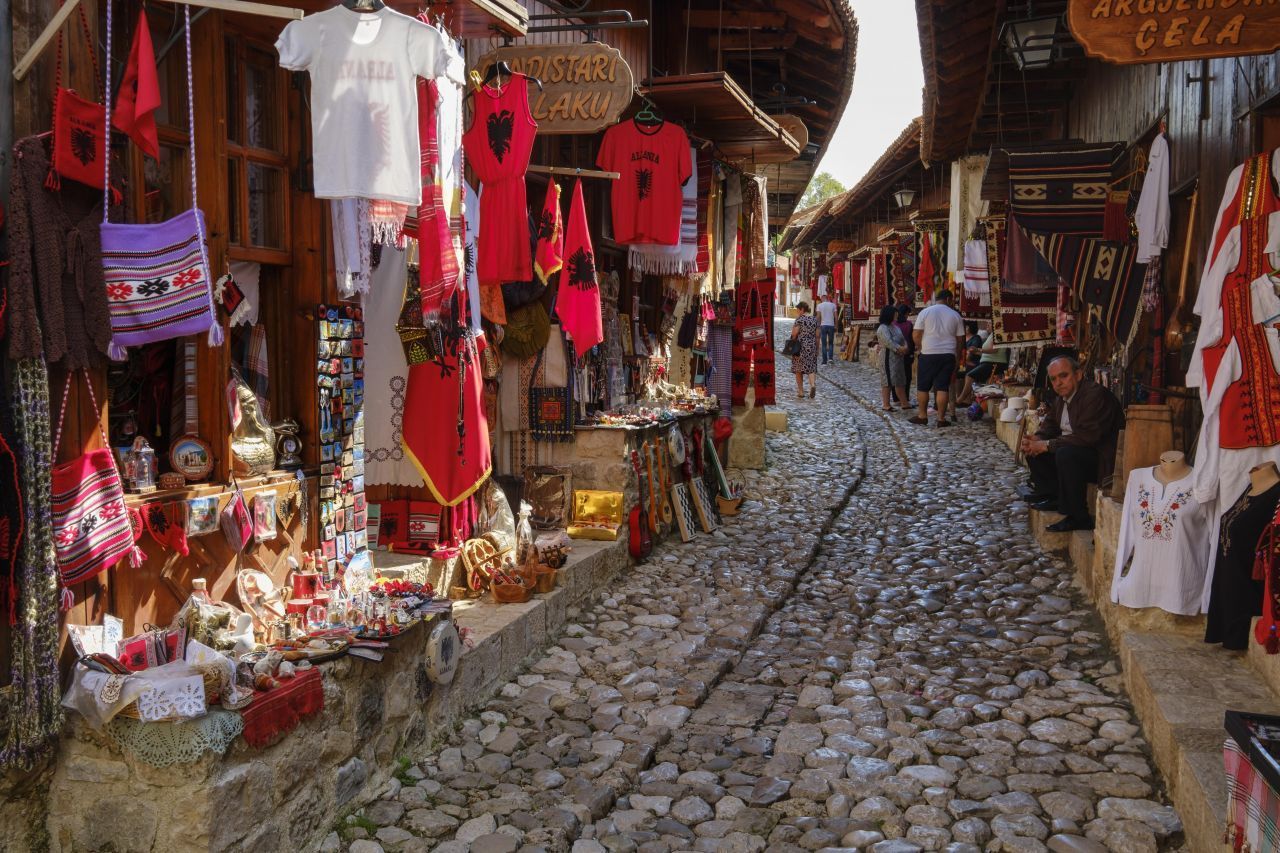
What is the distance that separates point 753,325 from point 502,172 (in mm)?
6765

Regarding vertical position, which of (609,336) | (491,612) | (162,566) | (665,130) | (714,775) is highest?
(665,130)

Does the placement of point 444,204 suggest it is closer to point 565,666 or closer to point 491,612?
point 491,612

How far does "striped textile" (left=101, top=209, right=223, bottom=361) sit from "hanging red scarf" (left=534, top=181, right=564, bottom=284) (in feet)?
11.3

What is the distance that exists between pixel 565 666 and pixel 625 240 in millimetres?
4046

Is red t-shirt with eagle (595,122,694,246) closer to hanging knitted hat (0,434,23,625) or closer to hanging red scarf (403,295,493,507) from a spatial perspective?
hanging red scarf (403,295,493,507)

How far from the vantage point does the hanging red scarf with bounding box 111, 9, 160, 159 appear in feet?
12.2

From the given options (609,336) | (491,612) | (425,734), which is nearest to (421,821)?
(425,734)

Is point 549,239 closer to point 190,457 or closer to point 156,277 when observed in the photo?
point 190,457

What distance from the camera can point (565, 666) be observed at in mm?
6109

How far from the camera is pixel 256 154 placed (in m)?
4.80

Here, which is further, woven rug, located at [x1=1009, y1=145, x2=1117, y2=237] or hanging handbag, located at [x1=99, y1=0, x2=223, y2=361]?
woven rug, located at [x1=1009, y1=145, x2=1117, y2=237]

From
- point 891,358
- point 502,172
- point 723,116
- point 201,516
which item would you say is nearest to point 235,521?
point 201,516

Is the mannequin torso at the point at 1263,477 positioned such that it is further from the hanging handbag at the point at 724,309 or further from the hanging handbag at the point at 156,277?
the hanging handbag at the point at 724,309

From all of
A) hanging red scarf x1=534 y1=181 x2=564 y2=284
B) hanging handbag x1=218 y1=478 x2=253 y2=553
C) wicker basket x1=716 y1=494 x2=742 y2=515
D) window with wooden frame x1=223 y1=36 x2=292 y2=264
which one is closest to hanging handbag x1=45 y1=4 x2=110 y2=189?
window with wooden frame x1=223 y1=36 x2=292 y2=264
